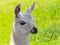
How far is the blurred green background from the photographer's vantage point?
46.7 ft

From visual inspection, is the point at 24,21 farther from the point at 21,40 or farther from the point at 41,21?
the point at 41,21

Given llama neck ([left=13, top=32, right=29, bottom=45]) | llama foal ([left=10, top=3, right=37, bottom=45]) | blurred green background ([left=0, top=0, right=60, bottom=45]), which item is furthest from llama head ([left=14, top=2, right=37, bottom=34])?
blurred green background ([left=0, top=0, right=60, bottom=45])

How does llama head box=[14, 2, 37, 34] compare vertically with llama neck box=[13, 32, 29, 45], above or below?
above

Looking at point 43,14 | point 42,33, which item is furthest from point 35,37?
point 43,14

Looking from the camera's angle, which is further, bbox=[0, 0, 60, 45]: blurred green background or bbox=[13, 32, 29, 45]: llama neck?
bbox=[0, 0, 60, 45]: blurred green background

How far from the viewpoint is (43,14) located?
61.2 ft

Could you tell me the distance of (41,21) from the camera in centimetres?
1733

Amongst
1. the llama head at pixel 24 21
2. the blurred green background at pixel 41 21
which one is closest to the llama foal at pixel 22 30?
the llama head at pixel 24 21

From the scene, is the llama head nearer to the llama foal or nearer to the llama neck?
the llama foal

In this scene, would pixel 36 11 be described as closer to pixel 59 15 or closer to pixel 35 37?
pixel 59 15

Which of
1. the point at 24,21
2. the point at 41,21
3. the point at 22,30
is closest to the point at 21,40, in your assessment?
the point at 22,30

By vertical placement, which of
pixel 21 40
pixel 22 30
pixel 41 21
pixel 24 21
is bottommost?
pixel 41 21

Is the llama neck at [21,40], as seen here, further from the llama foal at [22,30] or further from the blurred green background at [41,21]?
the blurred green background at [41,21]

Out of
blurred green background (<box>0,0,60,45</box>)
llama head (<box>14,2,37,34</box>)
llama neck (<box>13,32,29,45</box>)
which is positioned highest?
llama head (<box>14,2,37,34</box>)
